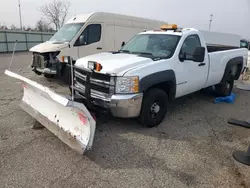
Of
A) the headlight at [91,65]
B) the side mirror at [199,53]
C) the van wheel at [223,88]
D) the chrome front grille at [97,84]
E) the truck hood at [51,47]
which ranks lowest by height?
the van wheel at [223,88]

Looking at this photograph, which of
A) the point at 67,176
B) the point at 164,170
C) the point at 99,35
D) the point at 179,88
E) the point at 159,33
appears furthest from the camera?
the point at 99,35

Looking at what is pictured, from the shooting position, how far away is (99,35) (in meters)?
8.91

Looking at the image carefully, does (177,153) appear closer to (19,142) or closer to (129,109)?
(129,109)

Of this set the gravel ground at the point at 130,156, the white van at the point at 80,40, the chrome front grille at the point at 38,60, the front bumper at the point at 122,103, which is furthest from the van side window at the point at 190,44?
the chrome front grille at the point at 38,60

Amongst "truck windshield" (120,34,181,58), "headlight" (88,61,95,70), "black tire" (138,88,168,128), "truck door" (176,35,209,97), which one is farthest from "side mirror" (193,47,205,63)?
"headlight" (88,61,95,70)

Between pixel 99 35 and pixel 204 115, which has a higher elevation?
pixel 99 35

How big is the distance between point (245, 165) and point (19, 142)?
12.0ft

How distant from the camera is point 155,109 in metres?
4.34

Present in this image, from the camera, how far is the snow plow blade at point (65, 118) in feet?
10.0

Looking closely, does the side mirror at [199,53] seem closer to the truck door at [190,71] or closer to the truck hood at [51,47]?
the truck door at [190,71]

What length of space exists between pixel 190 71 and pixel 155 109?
4.46 feet

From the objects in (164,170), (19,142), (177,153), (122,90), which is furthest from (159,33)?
(19,142)

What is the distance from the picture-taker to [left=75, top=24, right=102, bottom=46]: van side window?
8.31 metres

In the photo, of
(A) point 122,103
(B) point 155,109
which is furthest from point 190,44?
(A) point 122,103
